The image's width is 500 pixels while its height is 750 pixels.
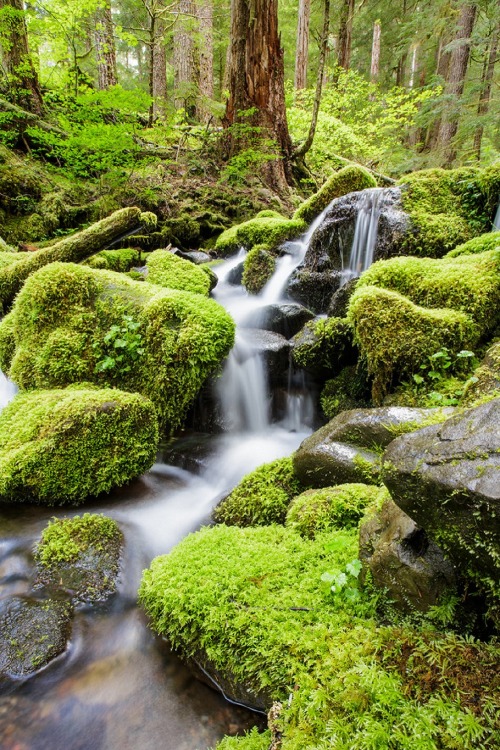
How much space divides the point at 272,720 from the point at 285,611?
0.47m

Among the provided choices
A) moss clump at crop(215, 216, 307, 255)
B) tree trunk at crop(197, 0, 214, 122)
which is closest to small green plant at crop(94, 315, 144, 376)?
moss clump at crop(215, 216, 307, 255)

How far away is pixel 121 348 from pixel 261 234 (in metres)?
5.37

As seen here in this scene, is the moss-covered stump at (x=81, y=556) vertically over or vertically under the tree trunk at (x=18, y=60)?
under

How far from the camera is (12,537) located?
10.7 feet

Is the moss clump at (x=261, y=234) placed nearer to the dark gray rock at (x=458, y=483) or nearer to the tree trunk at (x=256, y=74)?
the tree trunk at (x=256, y=74)

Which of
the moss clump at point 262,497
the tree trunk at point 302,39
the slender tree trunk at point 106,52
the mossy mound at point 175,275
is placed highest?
the tree trunk at point 302,39

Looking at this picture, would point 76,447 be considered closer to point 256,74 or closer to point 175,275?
point 175,275

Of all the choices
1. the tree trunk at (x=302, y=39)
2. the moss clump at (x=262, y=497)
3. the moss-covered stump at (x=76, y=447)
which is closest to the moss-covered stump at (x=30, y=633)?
the moss-covered stump at (x=76, y=447)

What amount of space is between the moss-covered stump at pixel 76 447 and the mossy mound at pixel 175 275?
8.20 ft

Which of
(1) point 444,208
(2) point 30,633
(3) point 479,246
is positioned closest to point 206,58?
Answer: (1) point 444,208

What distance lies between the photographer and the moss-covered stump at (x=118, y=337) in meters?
4.33

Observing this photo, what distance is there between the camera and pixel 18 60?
362 inches

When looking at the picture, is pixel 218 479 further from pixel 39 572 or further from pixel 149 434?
pixel 39 572

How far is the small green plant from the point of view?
451cm
